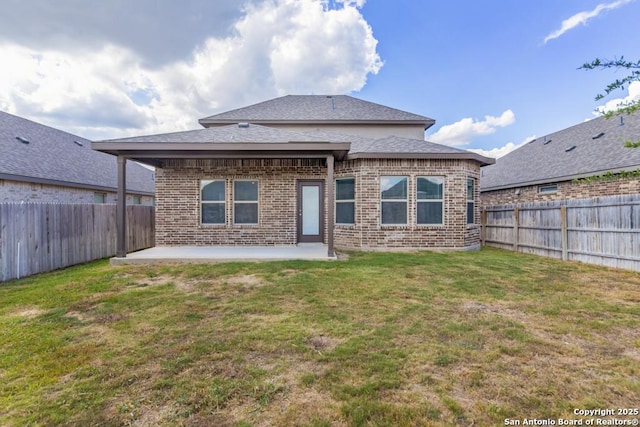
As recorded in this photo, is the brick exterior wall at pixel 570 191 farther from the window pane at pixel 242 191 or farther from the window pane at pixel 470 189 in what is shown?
the window pane at pixel 242 191

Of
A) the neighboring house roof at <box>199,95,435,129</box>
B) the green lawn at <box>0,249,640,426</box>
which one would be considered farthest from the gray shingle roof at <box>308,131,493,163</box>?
the green lawn at <box>0,249,640,426</box>

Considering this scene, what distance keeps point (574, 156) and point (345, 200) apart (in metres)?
10.2

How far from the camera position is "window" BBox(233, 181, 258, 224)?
9844 millimetres

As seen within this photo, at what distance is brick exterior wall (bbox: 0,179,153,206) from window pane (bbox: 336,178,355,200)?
10.9 metres

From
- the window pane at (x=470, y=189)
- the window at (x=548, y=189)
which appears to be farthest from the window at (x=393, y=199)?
the window at (x=548, y=189)

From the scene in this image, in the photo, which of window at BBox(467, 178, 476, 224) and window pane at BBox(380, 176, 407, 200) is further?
window at BBox(467, 178, 476, 224)

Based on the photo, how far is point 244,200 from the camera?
9.84 metres

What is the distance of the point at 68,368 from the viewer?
2.66 m

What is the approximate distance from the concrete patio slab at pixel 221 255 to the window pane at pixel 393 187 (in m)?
2.68

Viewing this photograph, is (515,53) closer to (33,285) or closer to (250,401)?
(250,401)

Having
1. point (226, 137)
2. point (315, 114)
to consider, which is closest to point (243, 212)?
point (226, 137)

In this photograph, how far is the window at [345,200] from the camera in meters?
9.77

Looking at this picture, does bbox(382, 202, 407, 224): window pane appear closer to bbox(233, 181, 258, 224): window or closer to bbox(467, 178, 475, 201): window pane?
bbox(467, 178, 475, 201): window pane

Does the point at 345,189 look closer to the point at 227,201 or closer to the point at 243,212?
the point at 243,212
